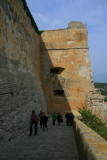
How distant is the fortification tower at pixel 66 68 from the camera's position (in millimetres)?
18047

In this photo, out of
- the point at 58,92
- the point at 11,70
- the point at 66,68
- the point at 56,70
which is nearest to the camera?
the point at 11,70

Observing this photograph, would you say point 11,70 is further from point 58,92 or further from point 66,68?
point 58,92

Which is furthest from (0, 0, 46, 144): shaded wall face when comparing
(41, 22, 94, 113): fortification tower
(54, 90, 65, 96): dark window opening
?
(54, 90, 65, 96): dark window opening

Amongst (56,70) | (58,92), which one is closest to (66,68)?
(56,70)

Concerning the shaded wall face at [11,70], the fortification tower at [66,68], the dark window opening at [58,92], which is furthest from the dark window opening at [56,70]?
the shaded wall face at [11,70]

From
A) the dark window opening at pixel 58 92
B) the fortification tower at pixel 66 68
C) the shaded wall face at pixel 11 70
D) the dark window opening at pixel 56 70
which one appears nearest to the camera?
the shaded wall face at pixel 11 70

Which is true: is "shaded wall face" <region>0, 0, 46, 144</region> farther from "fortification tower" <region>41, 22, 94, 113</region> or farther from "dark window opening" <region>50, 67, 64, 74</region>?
"dark window opening" <region>50, 67, 64, 74</region>

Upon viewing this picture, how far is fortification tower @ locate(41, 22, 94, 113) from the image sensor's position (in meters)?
18.0

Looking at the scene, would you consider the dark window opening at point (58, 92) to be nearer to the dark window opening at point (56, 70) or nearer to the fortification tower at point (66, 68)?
the fortification tower at point (66, 68)

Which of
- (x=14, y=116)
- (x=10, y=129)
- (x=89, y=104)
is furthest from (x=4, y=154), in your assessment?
(x=89, y=104)

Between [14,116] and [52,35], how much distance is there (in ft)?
42.0

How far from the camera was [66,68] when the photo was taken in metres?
18.5

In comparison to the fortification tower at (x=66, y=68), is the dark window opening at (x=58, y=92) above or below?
below

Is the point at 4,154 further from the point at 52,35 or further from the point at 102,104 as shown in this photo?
the point at 52,35
